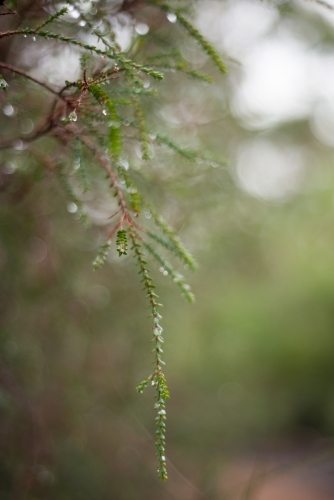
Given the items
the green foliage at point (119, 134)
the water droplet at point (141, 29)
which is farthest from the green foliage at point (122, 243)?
the water droplet at point (141, 29)

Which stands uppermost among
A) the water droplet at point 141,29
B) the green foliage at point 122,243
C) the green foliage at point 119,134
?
the water droplet at point 141,29

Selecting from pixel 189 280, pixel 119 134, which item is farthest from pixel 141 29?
pixel 189 280

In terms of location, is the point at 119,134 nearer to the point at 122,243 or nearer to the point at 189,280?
the point at 122,243

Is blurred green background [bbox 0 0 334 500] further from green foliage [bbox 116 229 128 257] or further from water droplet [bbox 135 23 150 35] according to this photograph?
green foliage [bbox 116 229 128 257]

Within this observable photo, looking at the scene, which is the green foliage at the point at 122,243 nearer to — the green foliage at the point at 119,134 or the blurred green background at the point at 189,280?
the green foliage at the point at 119,134

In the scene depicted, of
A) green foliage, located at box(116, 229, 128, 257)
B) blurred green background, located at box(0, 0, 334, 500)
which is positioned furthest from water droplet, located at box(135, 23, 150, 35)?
green foliage, located at box(116, 229, 128, 257)

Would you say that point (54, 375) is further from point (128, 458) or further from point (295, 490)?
point (295, 490)

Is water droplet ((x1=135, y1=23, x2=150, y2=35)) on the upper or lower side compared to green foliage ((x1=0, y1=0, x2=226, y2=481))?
upper

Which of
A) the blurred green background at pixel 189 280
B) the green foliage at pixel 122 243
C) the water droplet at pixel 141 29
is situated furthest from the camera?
the blurred green background at pixel 189 280

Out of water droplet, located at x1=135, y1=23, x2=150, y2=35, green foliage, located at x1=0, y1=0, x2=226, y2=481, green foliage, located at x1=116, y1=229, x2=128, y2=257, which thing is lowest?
green foliage, located at x1=116, y1=229, x2=128, y2=257
